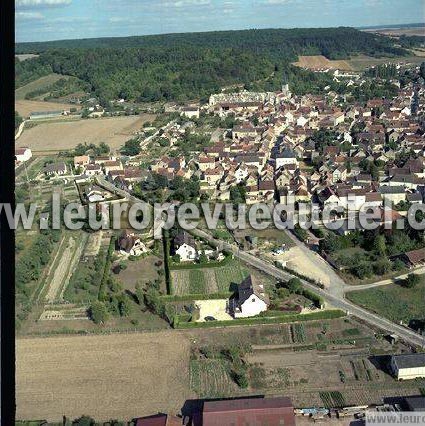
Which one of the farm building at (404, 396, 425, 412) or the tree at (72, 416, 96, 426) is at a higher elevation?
the farm building at (404, 396, 425, 412)

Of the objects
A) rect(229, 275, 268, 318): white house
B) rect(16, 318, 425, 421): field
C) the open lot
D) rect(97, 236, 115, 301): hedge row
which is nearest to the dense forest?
the open lot

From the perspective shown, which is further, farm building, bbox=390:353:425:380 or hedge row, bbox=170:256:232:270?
hedge row, bbox=170:256:232:270

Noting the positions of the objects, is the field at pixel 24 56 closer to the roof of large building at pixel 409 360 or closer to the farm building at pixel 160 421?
the farm building at pixel 160 421

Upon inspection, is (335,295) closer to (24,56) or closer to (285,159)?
(285,159)

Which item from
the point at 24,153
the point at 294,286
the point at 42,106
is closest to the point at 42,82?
the point at 42,106

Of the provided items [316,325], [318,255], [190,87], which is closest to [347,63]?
[190,87]

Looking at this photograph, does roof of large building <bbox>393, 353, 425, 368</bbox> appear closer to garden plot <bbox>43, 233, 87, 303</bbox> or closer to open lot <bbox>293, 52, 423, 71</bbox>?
garden plot <bbox>43, 233, 87, 303</bbox>
